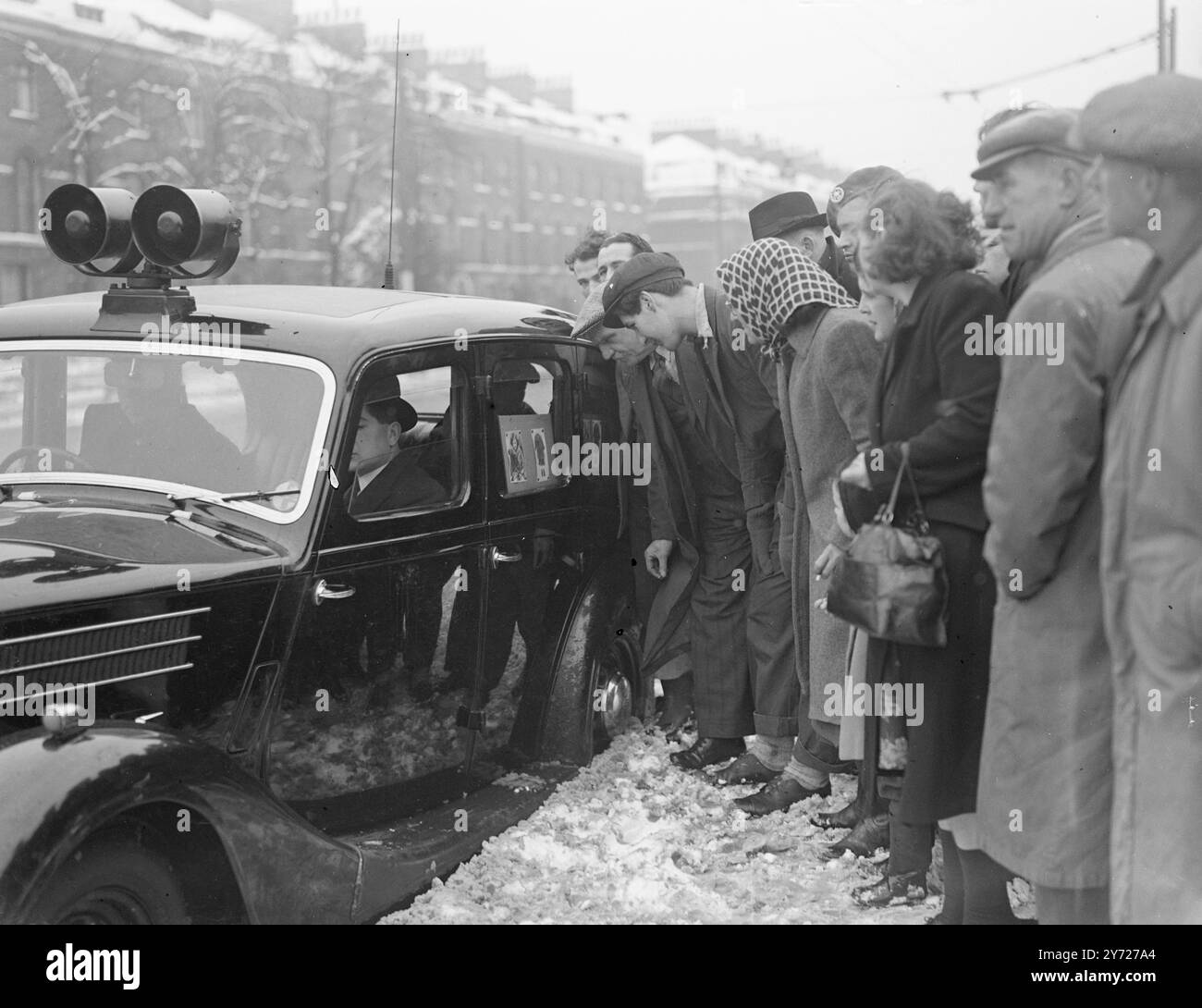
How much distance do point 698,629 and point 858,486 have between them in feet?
7.03

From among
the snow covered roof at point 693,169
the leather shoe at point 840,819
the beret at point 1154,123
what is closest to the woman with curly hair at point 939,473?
the beret at point 1154,123

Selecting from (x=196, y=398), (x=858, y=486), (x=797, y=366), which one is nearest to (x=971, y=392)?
(x=858, y=486)

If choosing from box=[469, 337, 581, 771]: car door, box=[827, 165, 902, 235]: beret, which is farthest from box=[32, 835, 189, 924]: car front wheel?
box=[827, 165, 902, 235]: beret

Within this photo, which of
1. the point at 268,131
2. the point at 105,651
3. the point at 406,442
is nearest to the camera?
the point at 105,651

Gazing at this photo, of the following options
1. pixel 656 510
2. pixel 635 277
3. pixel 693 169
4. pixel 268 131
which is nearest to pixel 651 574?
pixel 656 510

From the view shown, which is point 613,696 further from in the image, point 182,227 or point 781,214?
point 182,227

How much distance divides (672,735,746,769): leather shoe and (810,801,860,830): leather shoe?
73 cm

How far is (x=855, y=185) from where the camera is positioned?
205 inches

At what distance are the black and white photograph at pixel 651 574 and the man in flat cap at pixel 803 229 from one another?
0.07 ft

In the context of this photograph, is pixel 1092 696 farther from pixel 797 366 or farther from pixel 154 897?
pixel 154 897

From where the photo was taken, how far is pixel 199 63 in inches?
1396

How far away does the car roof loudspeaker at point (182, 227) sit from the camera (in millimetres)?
4312

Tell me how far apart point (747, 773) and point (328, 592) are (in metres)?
2.25

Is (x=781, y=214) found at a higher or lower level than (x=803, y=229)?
higher
